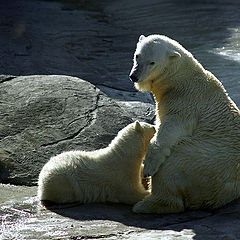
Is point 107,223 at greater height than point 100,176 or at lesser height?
lesser

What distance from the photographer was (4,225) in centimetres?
593

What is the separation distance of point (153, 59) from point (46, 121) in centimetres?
254

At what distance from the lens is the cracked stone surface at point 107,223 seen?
5656 mm

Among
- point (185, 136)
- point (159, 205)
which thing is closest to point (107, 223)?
point (159, 205)

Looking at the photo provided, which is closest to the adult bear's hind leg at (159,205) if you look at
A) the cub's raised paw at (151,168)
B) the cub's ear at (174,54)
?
the cub's raised paw at (151,168)

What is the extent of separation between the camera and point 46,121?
866 centimetres

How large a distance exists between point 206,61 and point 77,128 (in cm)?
556

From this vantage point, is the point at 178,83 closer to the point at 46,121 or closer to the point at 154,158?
the point at 154,158

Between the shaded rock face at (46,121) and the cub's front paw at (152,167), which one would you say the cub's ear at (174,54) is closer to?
the cub's front paw at (152,167)

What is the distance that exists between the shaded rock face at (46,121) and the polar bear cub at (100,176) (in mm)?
1027

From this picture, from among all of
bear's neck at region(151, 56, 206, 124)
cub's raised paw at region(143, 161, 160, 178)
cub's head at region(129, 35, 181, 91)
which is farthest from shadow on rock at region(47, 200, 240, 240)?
cub's head at region(129, 35, 181, 91)

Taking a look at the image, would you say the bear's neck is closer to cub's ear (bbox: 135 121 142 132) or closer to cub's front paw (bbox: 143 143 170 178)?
A: cub's ear (bbox: 135 121 142 132)

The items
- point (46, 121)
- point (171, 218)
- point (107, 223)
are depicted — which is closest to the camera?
point (107, 223)

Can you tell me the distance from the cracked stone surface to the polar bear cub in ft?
0.39
